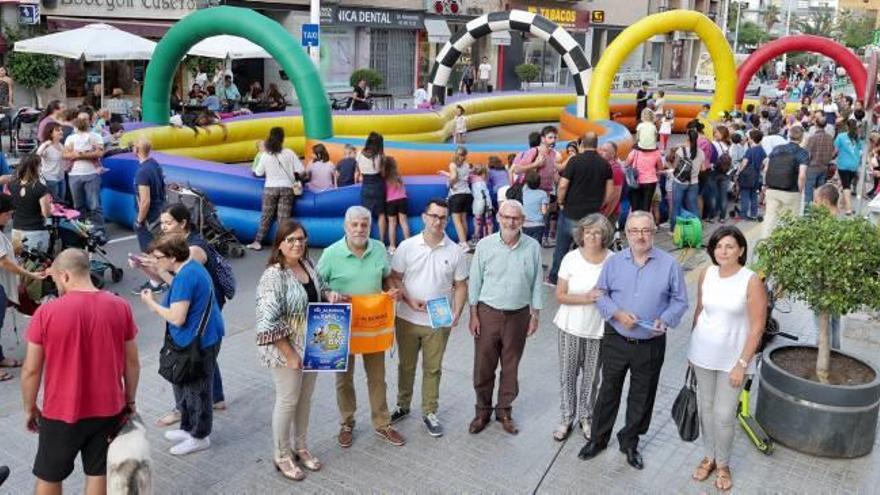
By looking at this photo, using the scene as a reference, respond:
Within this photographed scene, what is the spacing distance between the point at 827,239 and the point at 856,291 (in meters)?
0.37

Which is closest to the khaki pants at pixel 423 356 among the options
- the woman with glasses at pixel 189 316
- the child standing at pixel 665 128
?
the woman with glasses at pixel 189 316

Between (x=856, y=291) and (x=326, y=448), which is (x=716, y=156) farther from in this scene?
(x=326, y=448)

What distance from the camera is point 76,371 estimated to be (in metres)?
4.08

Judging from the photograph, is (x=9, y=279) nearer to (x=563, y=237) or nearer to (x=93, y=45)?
(x=563, y=237)

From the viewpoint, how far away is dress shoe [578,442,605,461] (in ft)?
18.3

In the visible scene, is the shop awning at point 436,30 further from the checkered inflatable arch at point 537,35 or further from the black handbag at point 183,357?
the black handbag at point 183,357

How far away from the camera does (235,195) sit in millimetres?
10836

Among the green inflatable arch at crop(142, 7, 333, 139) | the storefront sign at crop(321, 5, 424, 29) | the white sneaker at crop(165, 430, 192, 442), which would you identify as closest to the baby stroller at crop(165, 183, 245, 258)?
the green inflatable arch at crop(142, 7, 333, 139)

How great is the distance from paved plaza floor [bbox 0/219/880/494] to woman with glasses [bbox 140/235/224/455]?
0.26m

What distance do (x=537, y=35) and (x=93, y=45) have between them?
9598mm

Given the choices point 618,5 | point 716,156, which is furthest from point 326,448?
point 618,5

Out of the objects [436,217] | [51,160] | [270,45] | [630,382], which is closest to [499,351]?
[630,382]

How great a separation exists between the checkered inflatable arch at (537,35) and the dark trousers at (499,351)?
1408 centimetres

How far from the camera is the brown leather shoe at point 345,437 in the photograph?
18.5 feet
